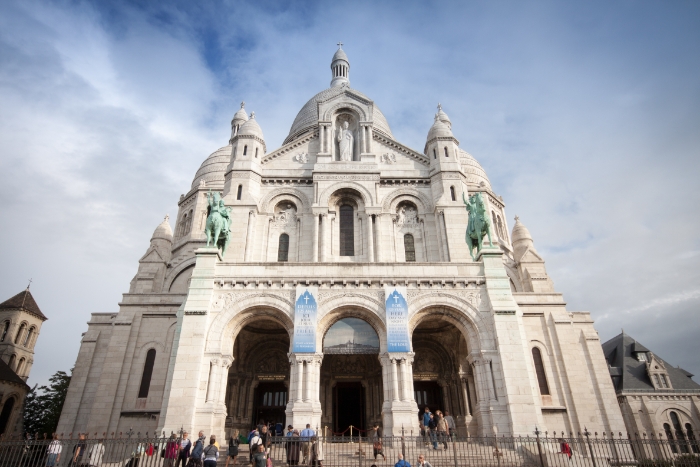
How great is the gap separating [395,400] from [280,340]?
8211 mm

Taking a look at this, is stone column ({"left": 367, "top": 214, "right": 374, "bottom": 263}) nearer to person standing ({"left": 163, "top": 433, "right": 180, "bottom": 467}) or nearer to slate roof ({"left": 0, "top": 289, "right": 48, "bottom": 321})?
person standing ({"left": 163, "top": 433, "right": 180, "bottom": 467})

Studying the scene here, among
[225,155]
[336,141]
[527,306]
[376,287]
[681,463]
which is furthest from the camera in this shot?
[225,155]

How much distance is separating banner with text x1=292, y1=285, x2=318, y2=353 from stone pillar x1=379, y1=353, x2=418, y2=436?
306cm

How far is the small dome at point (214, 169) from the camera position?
126 feet

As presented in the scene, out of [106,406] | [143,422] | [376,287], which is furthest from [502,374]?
[106,406]

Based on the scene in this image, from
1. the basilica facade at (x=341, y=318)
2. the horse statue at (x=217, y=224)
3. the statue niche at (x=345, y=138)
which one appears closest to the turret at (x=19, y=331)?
the basilica facade at (x=341, y=318)

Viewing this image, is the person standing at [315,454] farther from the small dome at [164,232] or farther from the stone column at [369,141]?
the small dome at [164,232]

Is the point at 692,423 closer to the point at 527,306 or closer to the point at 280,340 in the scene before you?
the point at 527,306

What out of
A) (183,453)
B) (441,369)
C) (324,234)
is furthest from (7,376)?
(441,369)

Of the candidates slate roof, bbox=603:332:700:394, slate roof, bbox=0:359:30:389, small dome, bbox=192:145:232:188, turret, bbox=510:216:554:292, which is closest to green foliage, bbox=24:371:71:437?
slate roof, bbox=0:359:30:389

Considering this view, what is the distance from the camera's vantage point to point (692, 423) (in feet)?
109

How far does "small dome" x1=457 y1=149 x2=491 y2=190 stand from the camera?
3847cm

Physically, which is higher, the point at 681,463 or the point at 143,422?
the point at 143,422

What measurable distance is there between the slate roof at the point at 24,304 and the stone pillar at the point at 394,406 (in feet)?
134
